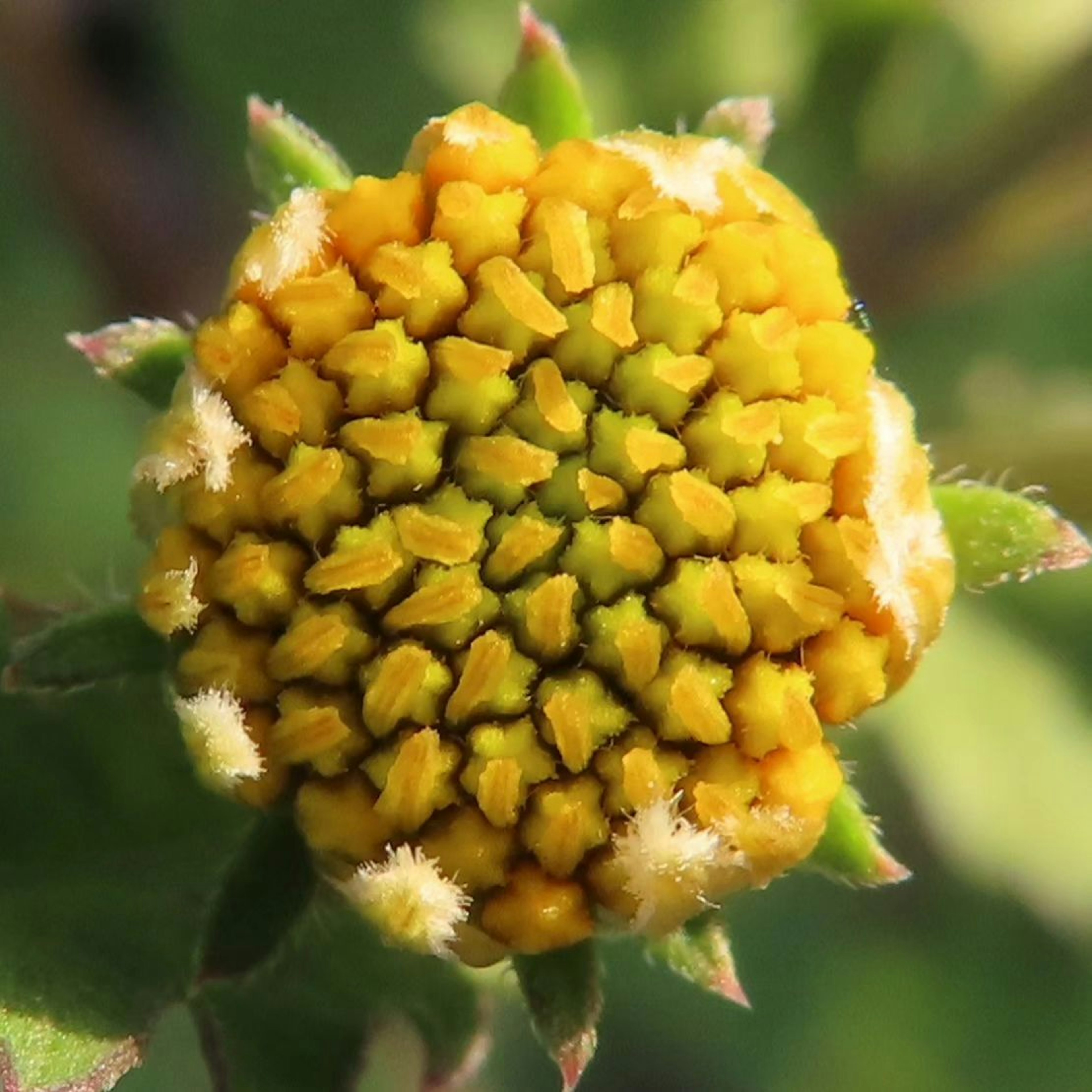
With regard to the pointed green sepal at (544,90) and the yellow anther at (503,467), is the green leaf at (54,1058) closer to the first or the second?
the yellow anther at (503,467)

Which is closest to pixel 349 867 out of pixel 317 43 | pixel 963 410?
pixel 963 410

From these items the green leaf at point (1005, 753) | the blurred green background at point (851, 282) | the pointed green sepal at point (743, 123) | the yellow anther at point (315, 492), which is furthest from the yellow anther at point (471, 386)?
the green leaf at point (1005, 753)

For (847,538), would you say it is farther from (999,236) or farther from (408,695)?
(999,236)

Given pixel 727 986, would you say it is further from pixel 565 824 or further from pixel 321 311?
pixel 321 311

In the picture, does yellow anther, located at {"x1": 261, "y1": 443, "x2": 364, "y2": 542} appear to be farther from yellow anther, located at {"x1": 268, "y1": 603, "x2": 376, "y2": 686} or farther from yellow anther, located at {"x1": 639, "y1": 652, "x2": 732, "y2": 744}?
yellow anther, located at {"x1": 639, "y1": 652, "x2": 732, "y2": 744}

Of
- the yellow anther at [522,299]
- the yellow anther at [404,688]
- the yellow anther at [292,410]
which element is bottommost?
A: the yellow anther at [404,688]

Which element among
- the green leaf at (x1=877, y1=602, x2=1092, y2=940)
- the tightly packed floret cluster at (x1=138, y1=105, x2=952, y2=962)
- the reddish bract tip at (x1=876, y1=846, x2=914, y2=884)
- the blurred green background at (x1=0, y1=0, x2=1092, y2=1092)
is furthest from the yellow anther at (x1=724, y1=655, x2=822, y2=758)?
the green leaf at (x1=877, y1=602, x2=1092, y2=940)

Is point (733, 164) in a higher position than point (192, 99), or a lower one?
higher

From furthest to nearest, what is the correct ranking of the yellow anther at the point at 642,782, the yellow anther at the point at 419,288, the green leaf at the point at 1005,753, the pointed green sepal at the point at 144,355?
the green leaf at the point at 1005,753 → the pointed green sepal at the point at 144,355 → the yellow anther at the point at 419,288 → the yellow anther at the point at 642,782
